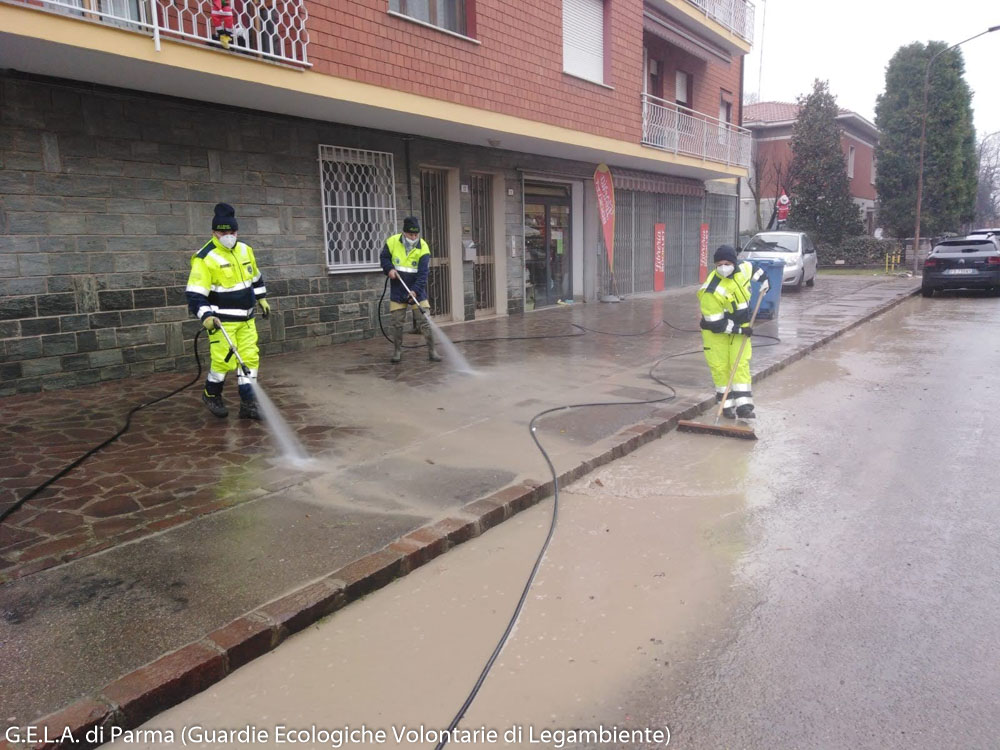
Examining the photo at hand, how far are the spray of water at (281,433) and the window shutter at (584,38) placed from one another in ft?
31.6

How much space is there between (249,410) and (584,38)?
1097cm

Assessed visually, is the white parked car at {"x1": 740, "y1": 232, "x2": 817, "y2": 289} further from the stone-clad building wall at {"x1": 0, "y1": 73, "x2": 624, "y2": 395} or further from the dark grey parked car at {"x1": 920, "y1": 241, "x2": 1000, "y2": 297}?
the stone-clad building wall at {"x1": 0, "y1": 73, "x2": 624, "y2": 395}

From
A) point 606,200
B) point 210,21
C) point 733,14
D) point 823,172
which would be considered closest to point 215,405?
point 210,21

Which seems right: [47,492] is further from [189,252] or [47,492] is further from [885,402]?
[885,402]

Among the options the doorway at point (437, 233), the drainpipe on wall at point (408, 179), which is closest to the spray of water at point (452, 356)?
the doorway at point (437, 233)

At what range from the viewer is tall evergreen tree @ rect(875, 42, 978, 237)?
29.8 m

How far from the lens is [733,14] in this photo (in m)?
19.2

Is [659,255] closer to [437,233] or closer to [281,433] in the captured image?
[437,233]

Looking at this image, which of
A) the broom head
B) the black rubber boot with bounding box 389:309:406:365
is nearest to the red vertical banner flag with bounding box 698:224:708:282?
the black rubber boot with bounding box 389:309:406:365

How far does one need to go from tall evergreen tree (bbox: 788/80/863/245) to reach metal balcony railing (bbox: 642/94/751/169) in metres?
11.2

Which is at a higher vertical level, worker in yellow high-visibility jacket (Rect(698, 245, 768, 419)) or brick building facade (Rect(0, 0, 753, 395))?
brick building facade (Rect(0, 0, 753, 395))

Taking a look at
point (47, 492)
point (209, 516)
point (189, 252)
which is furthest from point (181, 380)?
point (209, 516)

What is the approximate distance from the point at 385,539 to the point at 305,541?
1.43 feet

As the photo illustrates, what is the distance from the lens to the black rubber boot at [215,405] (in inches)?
247
